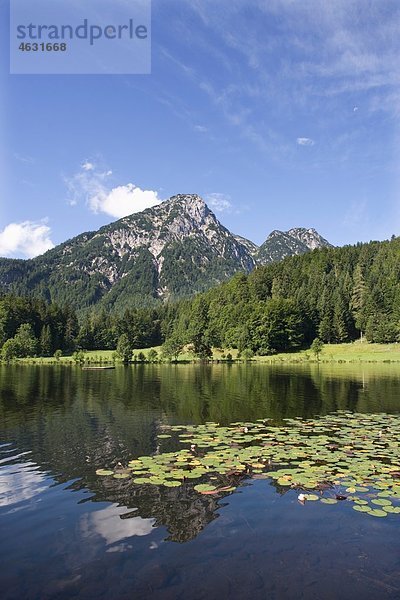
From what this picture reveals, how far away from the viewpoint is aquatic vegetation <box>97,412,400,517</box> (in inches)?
603

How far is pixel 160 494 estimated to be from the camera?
1513 cm

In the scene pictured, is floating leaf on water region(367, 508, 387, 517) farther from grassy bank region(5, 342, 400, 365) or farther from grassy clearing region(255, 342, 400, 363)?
grassy clearing region(255, 342, 400, 363)

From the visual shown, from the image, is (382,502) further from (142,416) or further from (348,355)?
(348,355)

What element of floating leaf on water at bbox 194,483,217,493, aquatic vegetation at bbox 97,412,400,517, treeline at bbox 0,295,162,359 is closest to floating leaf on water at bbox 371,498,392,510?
aquatic vegetation at bbox 97,412,400,517

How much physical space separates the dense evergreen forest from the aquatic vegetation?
113 meters

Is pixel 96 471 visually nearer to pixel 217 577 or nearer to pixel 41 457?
pixel 41 457

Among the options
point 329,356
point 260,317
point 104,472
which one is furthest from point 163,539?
point 260,317

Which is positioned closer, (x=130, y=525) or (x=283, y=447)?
(x=130, y=525)

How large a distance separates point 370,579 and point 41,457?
15563mm

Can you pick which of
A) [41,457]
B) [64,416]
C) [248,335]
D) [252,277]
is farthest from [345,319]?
[41,457]

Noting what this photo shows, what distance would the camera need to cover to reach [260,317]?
14275 cm

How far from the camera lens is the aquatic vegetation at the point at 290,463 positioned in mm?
15305

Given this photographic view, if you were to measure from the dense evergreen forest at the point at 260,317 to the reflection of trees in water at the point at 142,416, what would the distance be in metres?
Result: 82.6

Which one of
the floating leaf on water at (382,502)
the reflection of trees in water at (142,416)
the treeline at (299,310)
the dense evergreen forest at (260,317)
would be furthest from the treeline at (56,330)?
the floating leaf on water at (382,502)
